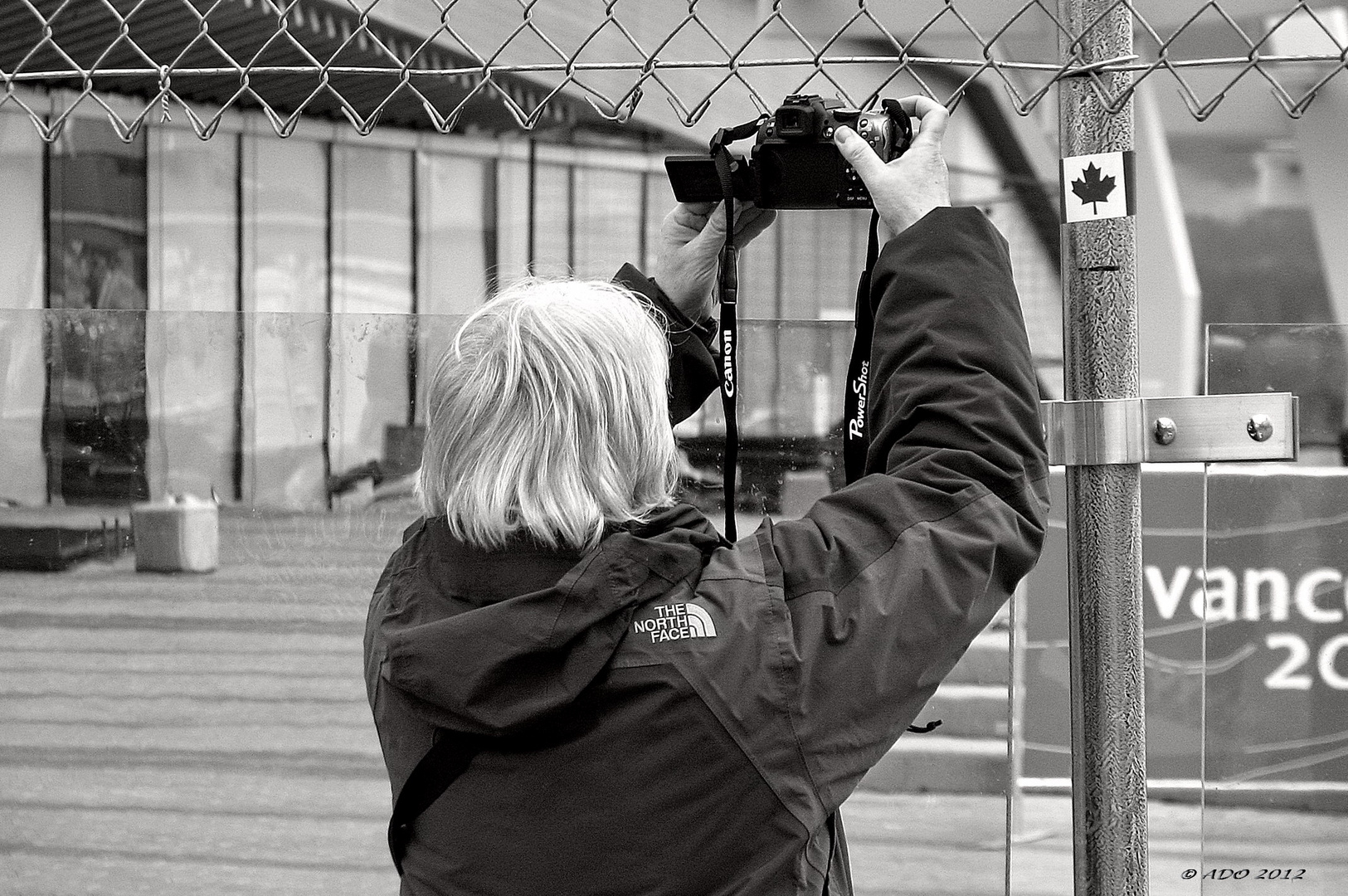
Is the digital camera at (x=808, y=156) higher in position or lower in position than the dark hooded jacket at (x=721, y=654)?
higher

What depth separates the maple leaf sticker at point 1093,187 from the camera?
1.46 meters

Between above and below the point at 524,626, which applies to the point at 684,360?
above

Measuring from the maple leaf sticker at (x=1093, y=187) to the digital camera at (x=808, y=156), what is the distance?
0.68ft

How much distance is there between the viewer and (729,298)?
1.55 m

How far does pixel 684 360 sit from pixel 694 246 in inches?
5.9

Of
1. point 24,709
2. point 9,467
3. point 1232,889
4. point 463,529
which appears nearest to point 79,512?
point 9,467

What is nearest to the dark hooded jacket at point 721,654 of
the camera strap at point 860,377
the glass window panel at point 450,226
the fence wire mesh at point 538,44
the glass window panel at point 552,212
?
the camera strap at point 860,377

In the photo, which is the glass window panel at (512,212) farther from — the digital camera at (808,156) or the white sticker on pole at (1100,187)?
the white sticker on pole at (1100,187)

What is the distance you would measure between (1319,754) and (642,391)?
1.28 metres

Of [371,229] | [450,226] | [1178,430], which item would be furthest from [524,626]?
[450,226]

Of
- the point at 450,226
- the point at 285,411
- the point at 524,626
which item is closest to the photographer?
the point at 524,626

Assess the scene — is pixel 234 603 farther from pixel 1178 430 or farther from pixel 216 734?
pixel 1178 430

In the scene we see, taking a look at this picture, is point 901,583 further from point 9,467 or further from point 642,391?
point 9,467

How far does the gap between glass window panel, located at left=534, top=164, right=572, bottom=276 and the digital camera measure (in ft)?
41.6
